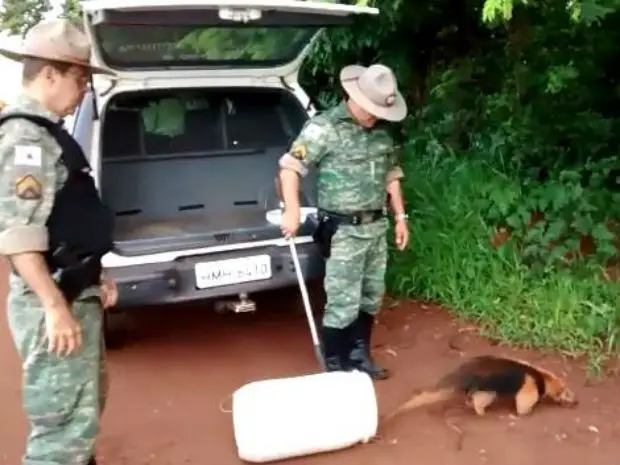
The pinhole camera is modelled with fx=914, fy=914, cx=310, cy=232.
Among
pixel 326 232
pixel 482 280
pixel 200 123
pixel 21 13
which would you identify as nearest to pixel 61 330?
pixel 326 232

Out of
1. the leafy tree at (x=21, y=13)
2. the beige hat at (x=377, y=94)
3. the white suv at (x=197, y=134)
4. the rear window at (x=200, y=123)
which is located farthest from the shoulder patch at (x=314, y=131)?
the leafy tree at (x=21, y=13)

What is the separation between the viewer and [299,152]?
4480mm

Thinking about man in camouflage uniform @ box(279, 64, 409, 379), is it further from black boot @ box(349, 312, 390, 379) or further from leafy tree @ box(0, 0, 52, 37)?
leafy tree @ box(0, 0, 52, 37)

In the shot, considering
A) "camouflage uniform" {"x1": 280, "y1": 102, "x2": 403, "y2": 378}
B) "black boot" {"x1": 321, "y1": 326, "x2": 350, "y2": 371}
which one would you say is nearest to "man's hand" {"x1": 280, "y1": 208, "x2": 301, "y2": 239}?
"camouflage uniform" {"x1": 280, "y1": 102, "x2": 403, "y2": 378}

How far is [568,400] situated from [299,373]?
4.61 ft

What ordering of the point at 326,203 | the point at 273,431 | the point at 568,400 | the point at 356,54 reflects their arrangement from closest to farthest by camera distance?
the point at 273,431, the point at 568,400, the point at 326,203, the point at 356,54

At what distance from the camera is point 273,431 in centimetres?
379

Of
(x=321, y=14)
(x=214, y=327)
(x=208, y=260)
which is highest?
(x=321, y=14)

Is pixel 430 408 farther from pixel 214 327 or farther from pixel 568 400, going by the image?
pixel 214 327

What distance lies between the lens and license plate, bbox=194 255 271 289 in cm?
471

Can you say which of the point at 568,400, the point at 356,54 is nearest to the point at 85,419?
the point at 568,400

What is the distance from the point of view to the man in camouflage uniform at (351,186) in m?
4.44

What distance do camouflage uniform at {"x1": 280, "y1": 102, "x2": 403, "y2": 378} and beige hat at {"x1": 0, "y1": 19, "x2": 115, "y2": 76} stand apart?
5.23 ft

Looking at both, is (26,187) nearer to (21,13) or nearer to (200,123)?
(200,123)
